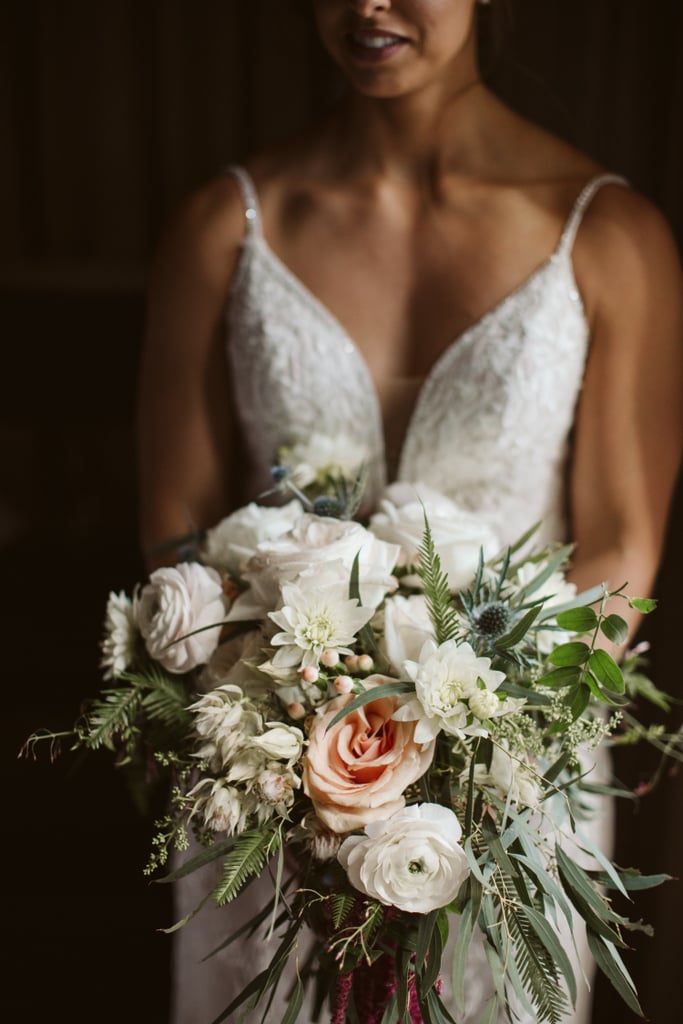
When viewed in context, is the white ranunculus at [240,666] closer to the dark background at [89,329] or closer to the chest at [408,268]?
the chest at [408,268]

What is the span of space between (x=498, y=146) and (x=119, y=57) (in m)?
1.48

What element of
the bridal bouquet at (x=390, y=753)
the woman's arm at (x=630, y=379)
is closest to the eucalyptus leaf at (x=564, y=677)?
the bridal bouquet at (x=390, y=753)

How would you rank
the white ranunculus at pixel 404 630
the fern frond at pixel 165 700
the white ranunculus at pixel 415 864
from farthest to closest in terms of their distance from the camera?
the fern frond at pixel 165 700, the white ranunculus at pixel 404 630, the white ranunculus at pixel 415 864

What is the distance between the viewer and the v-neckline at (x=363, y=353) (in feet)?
4.94

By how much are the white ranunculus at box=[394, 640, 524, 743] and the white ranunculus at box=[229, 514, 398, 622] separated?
10 centimetres

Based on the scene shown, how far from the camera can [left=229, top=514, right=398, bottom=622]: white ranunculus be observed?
3.08ft

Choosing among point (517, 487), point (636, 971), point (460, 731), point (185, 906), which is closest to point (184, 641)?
point (460, 731)

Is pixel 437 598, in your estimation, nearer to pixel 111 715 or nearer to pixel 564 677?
pixel 564 677

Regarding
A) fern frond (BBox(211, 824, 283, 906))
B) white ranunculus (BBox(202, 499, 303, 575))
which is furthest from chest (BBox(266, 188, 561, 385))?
fern frond (BBox(211, 824, 283, 906))

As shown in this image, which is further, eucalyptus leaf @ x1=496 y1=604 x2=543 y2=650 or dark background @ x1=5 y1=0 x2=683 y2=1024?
dark background @ x1=5 y1=0 x2=683 y2=1024

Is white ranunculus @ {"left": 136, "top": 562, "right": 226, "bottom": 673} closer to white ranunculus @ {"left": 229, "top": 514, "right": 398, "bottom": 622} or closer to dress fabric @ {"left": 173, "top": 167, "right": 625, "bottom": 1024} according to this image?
white ranunculus @ {"left": 229, "top": 514, "right": 398, "bottom": 622}

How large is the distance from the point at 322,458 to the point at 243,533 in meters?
0.33

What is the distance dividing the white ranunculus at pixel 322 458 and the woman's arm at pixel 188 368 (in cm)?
18

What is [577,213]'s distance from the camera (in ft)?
4.92
